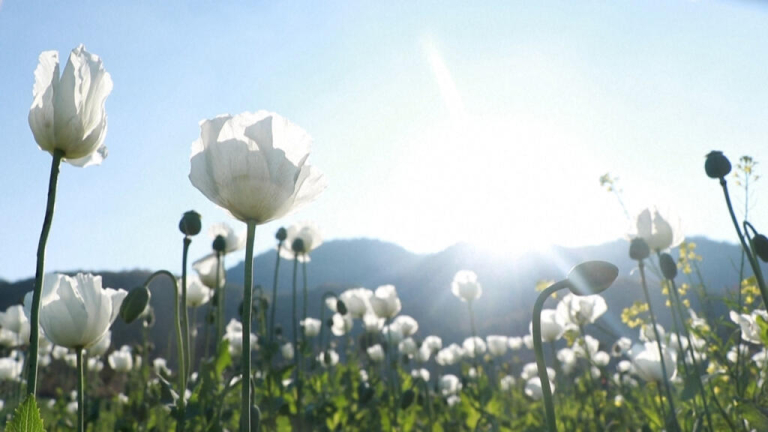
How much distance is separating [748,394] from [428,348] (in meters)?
6.09

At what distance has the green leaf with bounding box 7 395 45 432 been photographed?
0.66 meters

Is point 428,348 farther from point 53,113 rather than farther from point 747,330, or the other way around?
point 53,113

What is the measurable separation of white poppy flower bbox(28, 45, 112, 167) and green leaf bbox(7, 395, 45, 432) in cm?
77

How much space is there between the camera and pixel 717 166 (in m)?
1.92

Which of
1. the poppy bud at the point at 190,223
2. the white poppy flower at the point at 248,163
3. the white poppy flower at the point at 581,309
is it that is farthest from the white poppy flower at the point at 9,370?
the white poppy flower at the point at 248,163

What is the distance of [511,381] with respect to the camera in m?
8.82

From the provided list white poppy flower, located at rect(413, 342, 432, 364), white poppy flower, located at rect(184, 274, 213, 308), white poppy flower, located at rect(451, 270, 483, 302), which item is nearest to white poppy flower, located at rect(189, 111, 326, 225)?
white poppy flower, located at rect(184, 274, 213, 308)

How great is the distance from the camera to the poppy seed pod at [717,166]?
1.91 meters

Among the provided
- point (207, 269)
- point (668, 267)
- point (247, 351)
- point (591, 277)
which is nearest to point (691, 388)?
point (668, 267)

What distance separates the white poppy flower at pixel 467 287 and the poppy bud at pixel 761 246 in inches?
157

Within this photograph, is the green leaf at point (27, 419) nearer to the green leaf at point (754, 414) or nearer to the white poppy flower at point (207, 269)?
the green leaf at point (754, 414)

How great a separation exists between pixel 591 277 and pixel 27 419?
0.79 m

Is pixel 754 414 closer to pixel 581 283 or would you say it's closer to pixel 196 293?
pixel 581 283

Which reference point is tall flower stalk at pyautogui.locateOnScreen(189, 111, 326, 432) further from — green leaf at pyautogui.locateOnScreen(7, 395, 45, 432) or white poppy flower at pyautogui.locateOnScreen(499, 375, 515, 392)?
white poppy flower at pyautogui.locateOnScreen(499, 375, 515, 392)
